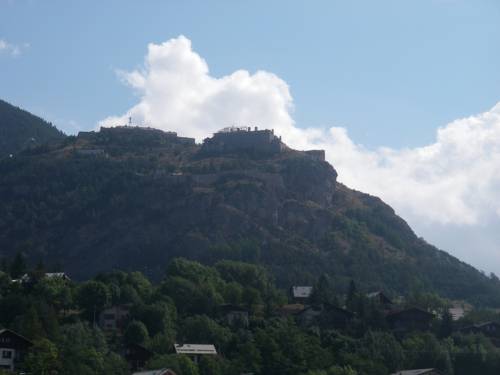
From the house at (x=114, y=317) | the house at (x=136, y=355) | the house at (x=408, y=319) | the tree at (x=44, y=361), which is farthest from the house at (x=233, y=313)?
the tree at (x=44, y=361)

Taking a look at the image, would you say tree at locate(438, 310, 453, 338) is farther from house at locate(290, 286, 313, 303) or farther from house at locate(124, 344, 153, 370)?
house at locate(124, 344, 153, 370)

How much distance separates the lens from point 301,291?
128m

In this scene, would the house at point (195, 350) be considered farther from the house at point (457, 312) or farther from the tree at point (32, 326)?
the house at point (457, 312)

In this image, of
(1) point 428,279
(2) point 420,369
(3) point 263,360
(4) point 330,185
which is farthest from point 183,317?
(4) point 330,185

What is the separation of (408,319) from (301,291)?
21.1 m

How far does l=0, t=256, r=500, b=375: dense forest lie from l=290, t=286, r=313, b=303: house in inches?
176

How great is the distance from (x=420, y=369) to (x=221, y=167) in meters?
105

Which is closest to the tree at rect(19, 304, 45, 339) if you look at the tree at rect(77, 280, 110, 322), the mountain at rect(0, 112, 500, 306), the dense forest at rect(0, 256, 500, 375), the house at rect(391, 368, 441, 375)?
the dense forest at rect(0, 256, 500, 375)

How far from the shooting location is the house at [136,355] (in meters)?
89.8

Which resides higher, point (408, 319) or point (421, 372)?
point (408, 319)

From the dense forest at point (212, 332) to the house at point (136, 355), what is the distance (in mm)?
237

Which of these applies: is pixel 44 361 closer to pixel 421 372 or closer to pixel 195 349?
pixel 195 349

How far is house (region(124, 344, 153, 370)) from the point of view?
8981 centimetres

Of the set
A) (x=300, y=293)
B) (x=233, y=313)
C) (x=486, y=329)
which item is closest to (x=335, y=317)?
(x=233, y=313)
